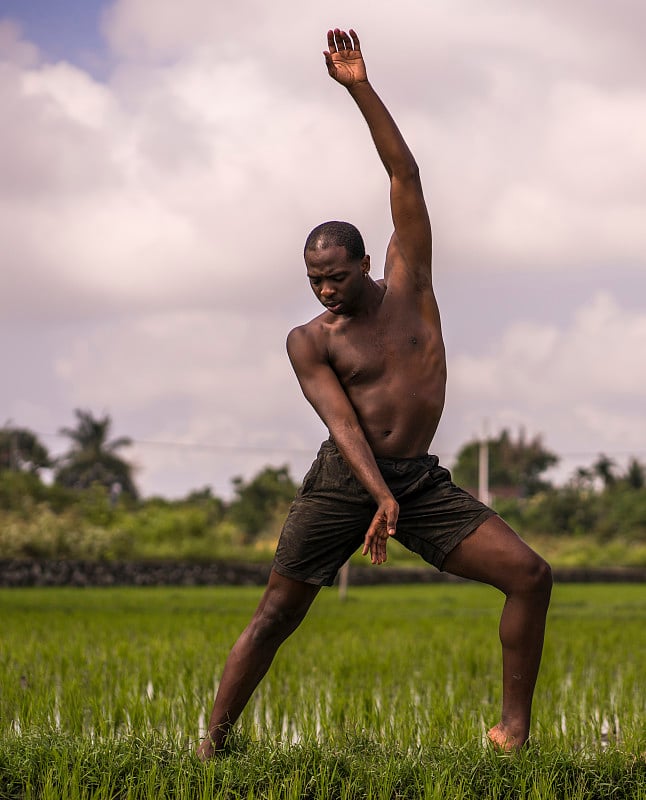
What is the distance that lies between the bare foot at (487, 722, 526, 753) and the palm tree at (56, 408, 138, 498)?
37418 mm

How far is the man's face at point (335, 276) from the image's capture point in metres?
3.97

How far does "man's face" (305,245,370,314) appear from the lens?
156 inches

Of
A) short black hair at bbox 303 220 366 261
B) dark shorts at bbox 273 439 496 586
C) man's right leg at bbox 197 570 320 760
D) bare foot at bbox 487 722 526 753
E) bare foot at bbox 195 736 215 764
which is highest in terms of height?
short black hair at bbox 303 220 366 261

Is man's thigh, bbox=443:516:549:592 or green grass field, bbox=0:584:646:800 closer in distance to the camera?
green grass field, bbox=0:584:646:800

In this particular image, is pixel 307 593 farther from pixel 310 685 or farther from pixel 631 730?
pixel 310 685

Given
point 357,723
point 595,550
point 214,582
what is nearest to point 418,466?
point 357,723

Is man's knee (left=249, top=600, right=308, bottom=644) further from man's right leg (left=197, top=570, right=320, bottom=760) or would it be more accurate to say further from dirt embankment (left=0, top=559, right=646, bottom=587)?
dirt embankment (left=0, top=559, right=646, bottom=587)

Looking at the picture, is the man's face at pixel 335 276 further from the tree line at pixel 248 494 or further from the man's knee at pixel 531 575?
the tree line at pixel 248 494

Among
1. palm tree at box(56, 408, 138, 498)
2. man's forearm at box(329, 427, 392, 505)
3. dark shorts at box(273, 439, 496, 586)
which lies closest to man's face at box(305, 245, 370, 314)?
man's forearm at box(329, 427, 392, 505)

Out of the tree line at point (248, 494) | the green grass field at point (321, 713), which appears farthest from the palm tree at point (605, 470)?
the green grass field at point (321, 713)

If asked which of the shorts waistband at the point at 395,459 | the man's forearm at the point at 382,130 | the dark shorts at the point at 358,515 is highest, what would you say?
the man's forearm at the point at 382,130

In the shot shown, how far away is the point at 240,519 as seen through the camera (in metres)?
40.7

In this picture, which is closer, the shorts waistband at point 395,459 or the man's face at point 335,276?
the man's face at point 335,276

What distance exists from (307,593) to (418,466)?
1.90ft
